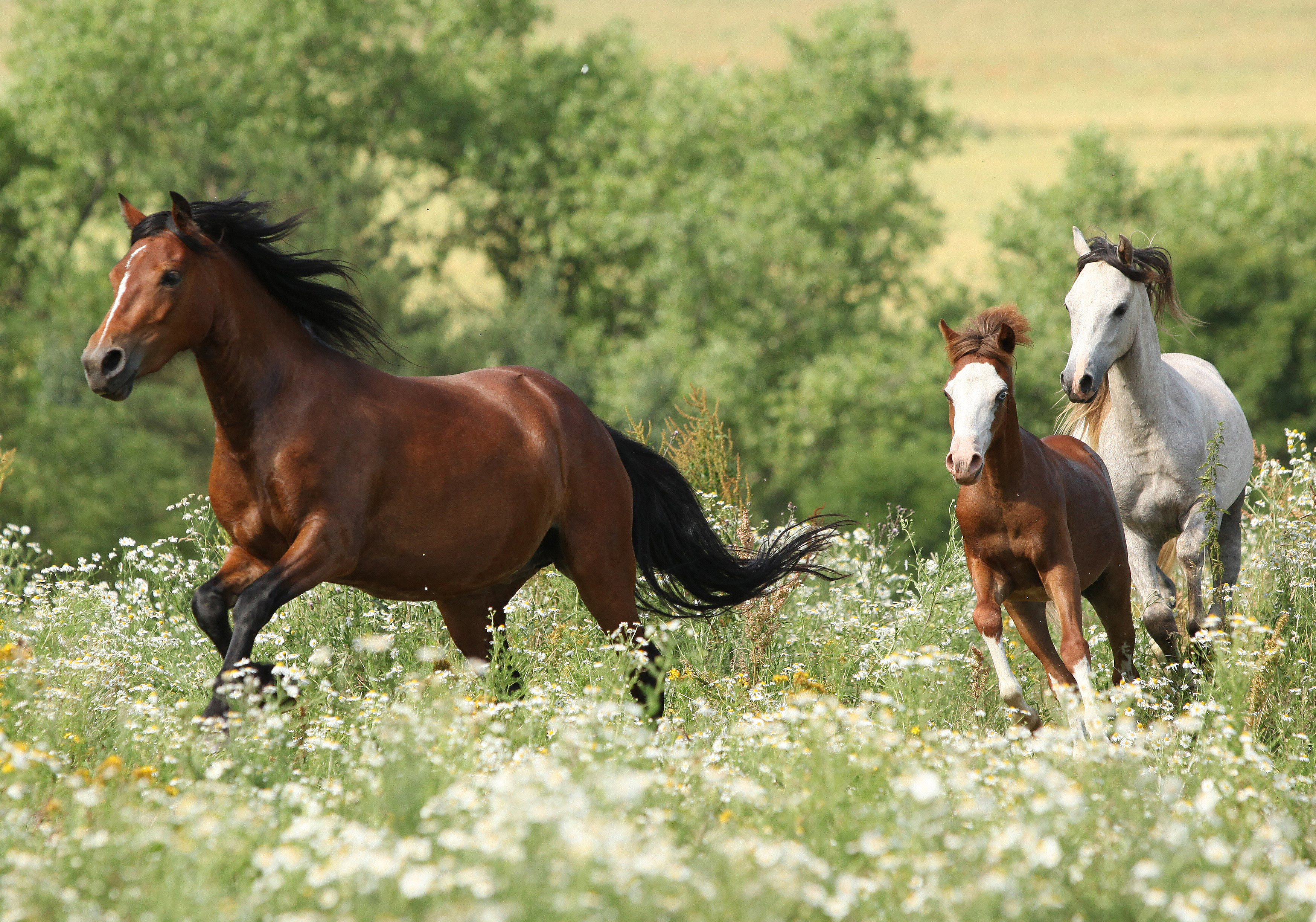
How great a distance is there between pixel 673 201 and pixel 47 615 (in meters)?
28.8

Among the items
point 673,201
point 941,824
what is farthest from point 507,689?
point 673,201

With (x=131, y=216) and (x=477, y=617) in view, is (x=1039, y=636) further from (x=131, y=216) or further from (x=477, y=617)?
(x=131, y=216)

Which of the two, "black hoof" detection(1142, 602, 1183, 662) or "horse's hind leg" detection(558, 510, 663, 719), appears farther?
"black hoof" detection(1142, 602, 1183, 662)

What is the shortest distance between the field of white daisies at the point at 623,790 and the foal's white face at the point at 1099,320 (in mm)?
1361

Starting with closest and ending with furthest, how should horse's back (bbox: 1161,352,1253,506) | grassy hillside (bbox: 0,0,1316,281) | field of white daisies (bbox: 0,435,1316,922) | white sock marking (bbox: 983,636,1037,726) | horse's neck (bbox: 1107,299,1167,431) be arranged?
1. field of white daisies (bbox: 0,435,1316,922)
2. white sock marking (bbox: 983,636,1037,726)
3. horse's neck (bbox: 1107,299,1167,431)
4. horse's back (bbox: 1161,352,1253,506)
5. grassy hillside (bbox: 0,0,1316,281)

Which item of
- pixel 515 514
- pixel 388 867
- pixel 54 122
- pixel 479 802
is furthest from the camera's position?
pixel 54 122

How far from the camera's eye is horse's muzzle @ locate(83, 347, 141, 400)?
172 inches

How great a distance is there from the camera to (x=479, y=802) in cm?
363

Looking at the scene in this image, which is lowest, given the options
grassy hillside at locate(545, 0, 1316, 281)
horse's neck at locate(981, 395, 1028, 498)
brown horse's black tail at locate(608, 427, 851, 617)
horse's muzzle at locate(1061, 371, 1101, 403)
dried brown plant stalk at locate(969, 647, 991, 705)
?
dried brown plant stalk at locate(969, 647, 991, 705)

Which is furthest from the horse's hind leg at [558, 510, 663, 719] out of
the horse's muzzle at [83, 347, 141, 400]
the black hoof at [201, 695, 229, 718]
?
the horse's muzzle at [83, 347, 141, 400]

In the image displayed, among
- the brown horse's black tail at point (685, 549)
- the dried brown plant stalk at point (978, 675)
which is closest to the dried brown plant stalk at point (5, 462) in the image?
the brown horse's black tail at point (685, 549)

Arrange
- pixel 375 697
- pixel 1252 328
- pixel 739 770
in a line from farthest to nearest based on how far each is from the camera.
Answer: pixel 1252 328 < pixel 375 697 < pixel 739 770

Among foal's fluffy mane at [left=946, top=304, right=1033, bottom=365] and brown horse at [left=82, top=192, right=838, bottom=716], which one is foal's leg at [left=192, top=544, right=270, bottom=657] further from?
foal's fluffy mane at [left=946, top=304, right=1033, bottom=365]

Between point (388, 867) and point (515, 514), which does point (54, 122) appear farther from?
point (388, 867)
